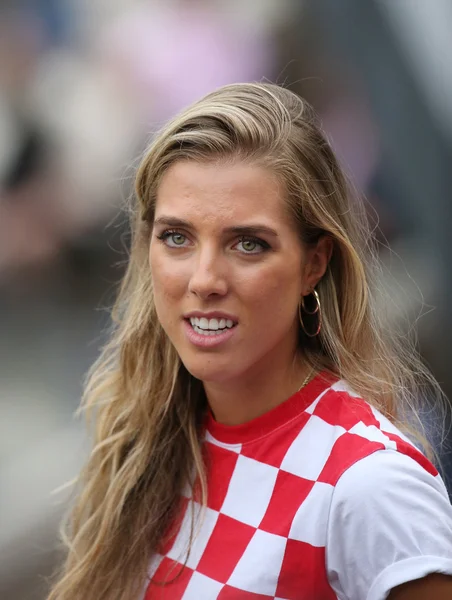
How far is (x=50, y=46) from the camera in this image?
446 centimetres

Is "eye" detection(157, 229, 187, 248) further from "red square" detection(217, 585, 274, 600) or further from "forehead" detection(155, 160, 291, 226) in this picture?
"red square" detection(217, 585, 274, 600)

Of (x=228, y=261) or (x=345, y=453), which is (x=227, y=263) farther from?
(x=345, y=453)

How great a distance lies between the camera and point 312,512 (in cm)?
139

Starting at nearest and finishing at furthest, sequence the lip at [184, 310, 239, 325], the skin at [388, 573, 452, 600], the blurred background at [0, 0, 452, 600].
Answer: the skin at [388, 573, 452, 600] → the lip at [184, 310, 239, 325] → the blurred background at [0, 0, 452, 600]

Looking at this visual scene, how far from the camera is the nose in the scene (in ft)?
4.73

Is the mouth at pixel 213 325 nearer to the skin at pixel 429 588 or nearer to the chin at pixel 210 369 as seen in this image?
the chin at pixel 210 369

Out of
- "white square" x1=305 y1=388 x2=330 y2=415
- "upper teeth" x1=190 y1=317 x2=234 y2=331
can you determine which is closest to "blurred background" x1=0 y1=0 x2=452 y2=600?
"white square" x1=305 y1=388 x2=330 y2=415

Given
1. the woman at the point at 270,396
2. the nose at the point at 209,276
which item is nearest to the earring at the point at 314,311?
the woman at the point at 270,396

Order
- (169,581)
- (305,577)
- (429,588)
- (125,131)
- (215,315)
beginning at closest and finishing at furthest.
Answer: (429,588) → (305,577) → (215,315) → (169,581) → (125,131)

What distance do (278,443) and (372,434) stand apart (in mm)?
219

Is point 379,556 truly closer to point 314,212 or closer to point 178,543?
point 178,543

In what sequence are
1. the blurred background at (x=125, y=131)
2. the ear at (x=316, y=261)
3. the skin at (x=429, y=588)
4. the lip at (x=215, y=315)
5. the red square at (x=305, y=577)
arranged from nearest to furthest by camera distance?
the skin at (x=429, y=588)
the red square at (x=305, y=577)
the lip at (x=215, y=315)
the ear at (x=316, y=261)
the blurred background at (x=125, y=131)

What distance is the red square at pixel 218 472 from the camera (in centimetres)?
160

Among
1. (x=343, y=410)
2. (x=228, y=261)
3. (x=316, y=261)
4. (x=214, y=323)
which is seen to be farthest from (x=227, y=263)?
(x=343, y=410)
